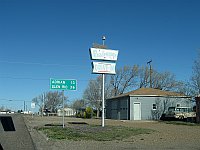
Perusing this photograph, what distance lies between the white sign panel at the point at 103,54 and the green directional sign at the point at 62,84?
318 centimetres

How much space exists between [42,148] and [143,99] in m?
35.9

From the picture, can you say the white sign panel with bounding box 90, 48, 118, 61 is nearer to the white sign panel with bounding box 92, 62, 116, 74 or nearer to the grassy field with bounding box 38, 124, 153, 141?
the white sign panel with bounding box 92, 62, 116, 74

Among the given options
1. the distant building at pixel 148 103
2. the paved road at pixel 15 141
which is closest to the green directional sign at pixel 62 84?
the paved road at pixel 15 141

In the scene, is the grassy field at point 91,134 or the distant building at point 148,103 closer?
the grassy field at point 91,134

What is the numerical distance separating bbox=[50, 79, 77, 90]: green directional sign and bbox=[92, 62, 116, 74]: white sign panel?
2.93m

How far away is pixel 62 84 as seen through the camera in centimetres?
2403

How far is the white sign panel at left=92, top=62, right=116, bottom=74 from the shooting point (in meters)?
26.6

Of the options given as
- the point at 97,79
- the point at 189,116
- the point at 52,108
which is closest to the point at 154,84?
the point at 97,79

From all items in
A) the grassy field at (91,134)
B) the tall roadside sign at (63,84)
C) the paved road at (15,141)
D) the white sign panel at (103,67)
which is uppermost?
the white sign panel at (103,67)

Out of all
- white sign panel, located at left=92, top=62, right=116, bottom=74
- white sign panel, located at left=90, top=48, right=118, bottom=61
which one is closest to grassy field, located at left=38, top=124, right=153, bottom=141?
white sign panel, located at left=92, top=62, right=116, bottom=74

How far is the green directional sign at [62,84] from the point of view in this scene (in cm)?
2386

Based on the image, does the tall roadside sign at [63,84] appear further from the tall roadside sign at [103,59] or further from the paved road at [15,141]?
the paved road at [15,141]

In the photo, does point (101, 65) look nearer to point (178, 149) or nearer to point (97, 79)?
point (178, 149)

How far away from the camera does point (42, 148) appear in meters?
12.0
